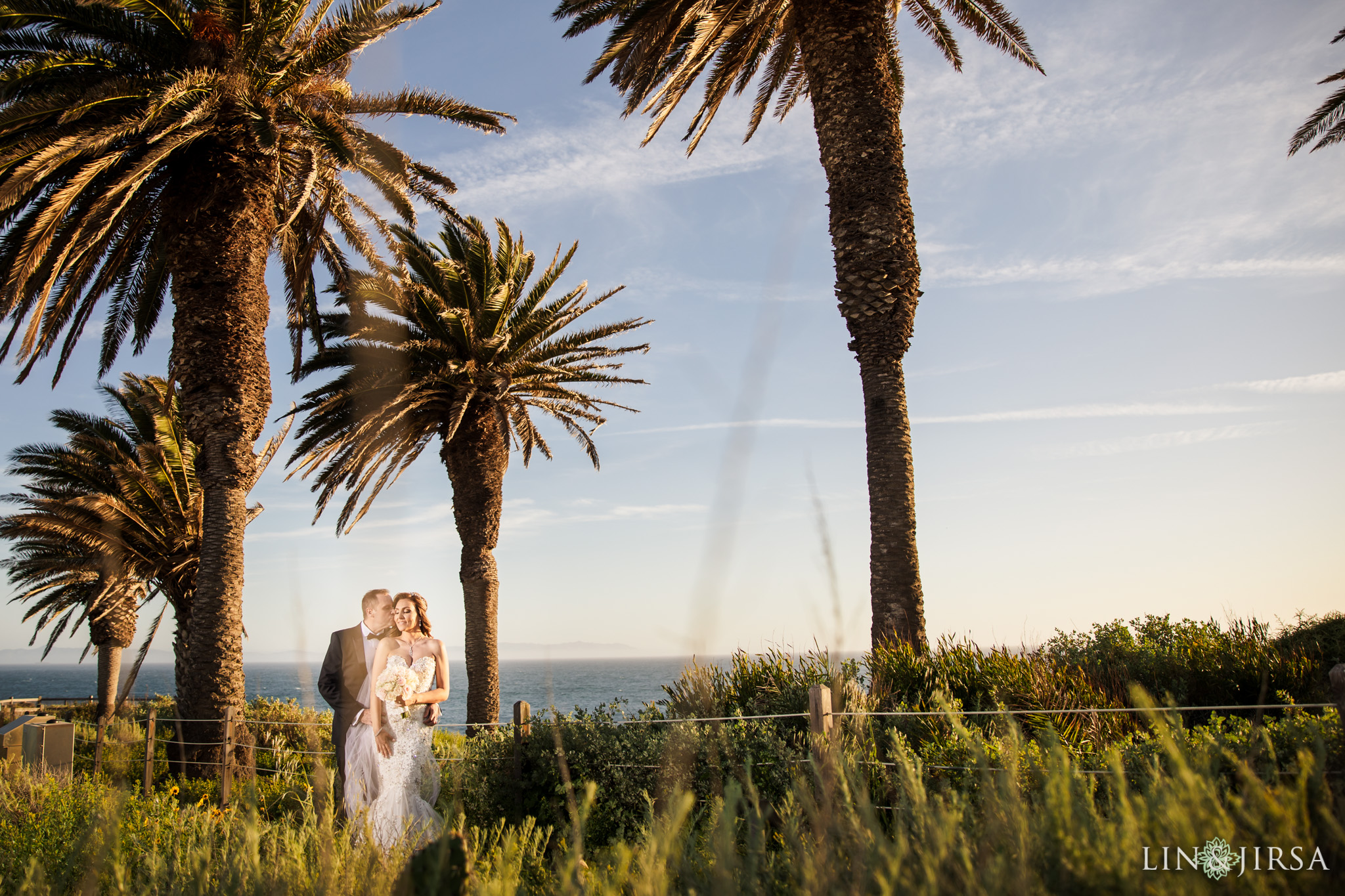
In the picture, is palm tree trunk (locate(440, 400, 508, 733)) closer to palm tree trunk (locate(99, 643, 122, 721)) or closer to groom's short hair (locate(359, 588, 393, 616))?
groom's short hair (locate(359, 588, 393, 616))

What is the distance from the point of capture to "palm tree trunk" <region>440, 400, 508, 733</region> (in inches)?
512

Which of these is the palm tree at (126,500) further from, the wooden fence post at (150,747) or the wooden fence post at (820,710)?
the wooden fence post at (820,710)

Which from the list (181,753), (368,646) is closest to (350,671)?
(368,646)

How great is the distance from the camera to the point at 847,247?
9508mm

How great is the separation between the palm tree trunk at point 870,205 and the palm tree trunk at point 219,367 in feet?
25.3

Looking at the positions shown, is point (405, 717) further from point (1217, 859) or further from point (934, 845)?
point (1217, 859)

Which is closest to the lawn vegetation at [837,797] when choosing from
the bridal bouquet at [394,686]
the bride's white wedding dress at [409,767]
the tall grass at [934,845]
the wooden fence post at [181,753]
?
the tall grass at [934,845]

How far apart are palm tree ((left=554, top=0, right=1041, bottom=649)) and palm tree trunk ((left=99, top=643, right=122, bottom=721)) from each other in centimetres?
2181

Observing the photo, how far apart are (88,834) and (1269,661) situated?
1033 centimetres

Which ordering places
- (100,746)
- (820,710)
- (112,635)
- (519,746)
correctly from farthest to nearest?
1. (112,635)
2. (100,746)
3. (519,746)
4. (820,710)

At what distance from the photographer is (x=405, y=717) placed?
19.7 ft

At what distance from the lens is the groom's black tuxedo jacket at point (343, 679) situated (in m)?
5.98

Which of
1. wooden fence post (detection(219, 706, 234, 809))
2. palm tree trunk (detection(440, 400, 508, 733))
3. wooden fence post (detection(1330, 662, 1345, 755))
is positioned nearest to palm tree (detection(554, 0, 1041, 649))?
wooden fence post (detection(1330, 662, 1345, 755))

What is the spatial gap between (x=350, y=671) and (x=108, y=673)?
839 inches
